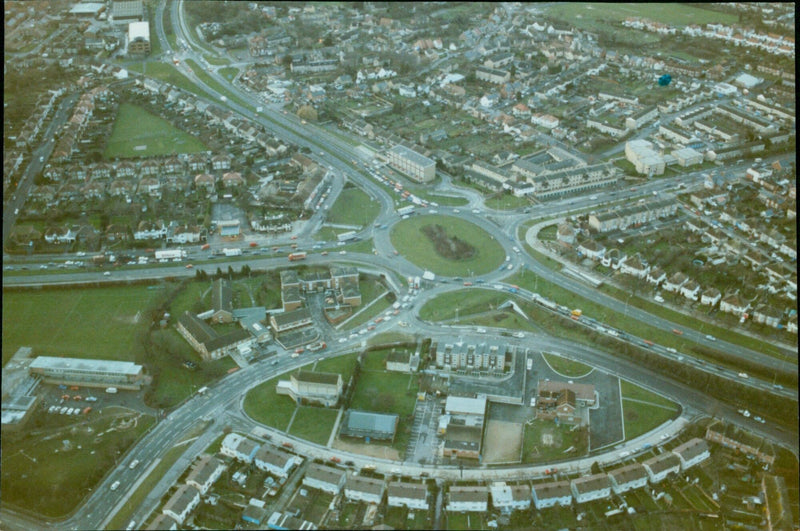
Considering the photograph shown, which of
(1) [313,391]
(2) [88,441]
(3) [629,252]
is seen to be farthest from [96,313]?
(3) [629,252]

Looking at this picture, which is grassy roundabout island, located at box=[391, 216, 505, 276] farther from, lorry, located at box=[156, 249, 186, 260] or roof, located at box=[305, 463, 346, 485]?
roof, located at box=[305, 463, 346, 485]

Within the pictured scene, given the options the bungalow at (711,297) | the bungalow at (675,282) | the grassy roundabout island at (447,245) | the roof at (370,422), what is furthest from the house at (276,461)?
the bungalow at (711,297)

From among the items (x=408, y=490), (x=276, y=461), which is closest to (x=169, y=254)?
(x=276, y=461)

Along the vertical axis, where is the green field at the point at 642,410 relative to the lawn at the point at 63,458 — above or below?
above

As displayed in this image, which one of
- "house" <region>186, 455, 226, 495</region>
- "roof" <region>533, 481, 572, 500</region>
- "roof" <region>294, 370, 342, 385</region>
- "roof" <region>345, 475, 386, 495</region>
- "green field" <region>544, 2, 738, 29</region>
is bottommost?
"house" <region>186, 455, 226, 495</region>

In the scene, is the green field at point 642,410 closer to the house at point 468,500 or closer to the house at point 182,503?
the house at point 468,500

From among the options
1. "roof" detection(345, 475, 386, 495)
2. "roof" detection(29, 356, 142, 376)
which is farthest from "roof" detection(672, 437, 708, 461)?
"roof" detection(29, 356, 142, 376)
